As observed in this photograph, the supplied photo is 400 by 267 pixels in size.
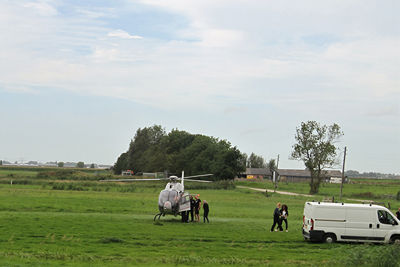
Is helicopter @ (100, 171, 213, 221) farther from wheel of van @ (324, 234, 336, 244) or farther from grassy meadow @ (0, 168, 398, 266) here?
wheel of van @ (324, 234, 336, 244)

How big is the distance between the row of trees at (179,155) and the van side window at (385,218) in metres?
95.0

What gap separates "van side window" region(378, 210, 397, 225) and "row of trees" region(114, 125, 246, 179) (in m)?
95.0

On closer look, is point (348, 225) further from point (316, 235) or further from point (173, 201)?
point (173, 201)

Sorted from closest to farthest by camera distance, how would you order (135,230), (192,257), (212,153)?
(192,257) < (135,230) < (212,153)

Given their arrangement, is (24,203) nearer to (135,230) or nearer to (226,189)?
(135,230)

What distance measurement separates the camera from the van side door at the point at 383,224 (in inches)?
1077

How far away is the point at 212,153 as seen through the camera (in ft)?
446

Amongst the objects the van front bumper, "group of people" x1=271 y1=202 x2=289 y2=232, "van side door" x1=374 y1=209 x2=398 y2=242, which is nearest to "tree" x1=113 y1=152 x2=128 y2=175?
"group of people" x1=271 y1=202 x2=289 y2=232

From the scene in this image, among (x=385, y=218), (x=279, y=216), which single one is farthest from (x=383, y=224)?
(x=279, y=216)

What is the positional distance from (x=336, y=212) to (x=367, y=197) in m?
61.2

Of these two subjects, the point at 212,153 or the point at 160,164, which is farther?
the point at 160,164

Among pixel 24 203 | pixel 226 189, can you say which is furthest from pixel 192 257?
pixel 226 189

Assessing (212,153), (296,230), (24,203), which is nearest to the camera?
(296,230)

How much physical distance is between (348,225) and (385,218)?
2.09m
